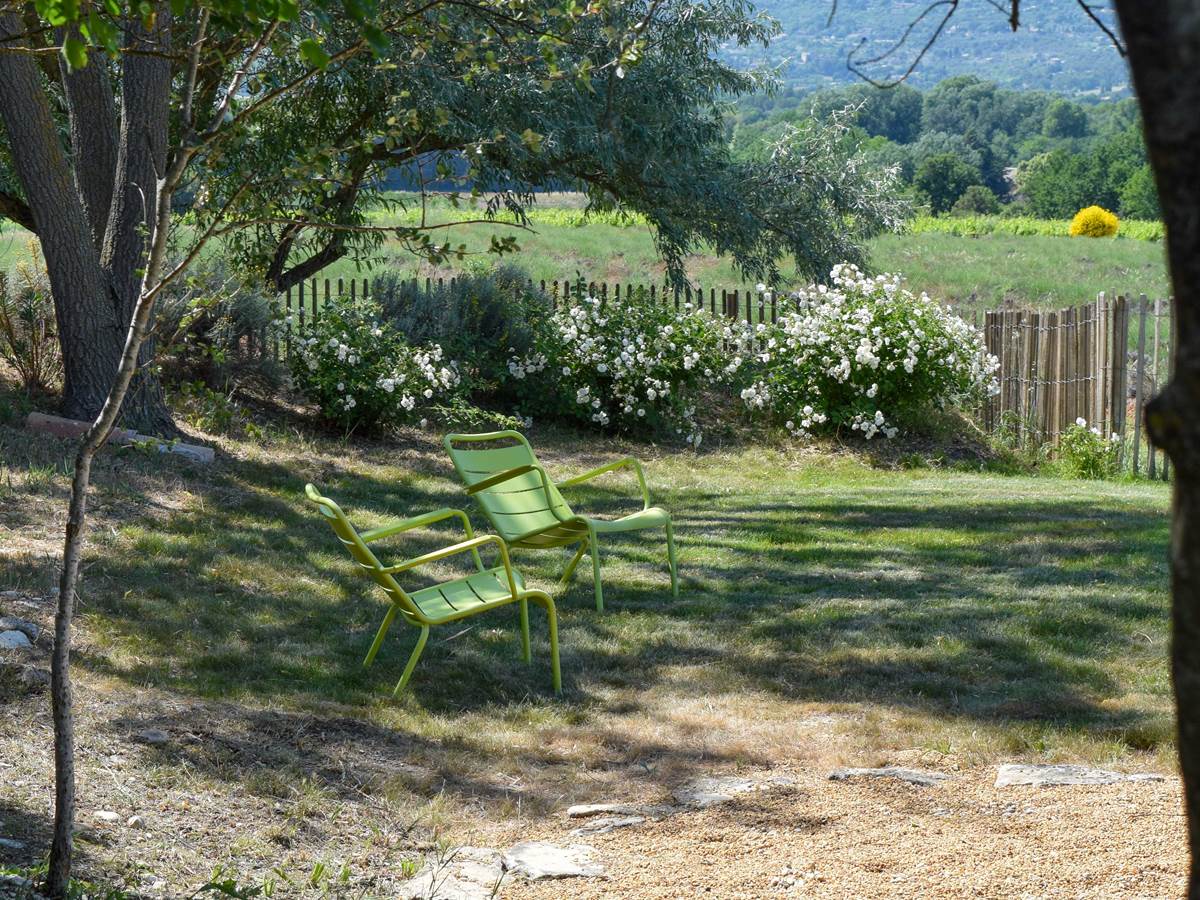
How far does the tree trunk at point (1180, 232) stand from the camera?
1174mm

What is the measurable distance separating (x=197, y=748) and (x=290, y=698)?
0.68 m

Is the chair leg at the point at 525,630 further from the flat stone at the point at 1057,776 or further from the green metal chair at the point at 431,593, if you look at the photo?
the flat stone at the point at 1057,776

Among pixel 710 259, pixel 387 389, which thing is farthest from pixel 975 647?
pixel 710 259

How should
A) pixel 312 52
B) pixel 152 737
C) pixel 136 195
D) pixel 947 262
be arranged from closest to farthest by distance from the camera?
1. pixel 312 52
2. pixel 152 737
3. pixel 136 195
4. pixel 947 262

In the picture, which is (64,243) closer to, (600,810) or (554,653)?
(554,653)

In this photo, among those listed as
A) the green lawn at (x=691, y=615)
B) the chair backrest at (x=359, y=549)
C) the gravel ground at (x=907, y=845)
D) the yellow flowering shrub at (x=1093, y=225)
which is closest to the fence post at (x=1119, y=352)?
the green lawn at (x=691, y=615)

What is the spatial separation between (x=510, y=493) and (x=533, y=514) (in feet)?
0.55

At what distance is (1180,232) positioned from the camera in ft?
3.90

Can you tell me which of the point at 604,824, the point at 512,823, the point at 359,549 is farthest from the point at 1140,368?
the point at 512,823

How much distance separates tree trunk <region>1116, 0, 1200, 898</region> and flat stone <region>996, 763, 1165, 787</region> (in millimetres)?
2671

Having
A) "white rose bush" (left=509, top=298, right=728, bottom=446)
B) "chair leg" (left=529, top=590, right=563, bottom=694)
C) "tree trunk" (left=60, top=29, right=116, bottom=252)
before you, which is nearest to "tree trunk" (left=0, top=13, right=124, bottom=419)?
"tree trunk" (left=60, top=29, right=116, bottom=252)

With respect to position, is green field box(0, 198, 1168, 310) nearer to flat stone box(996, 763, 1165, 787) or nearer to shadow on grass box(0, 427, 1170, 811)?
shadow on grass box(0, 427, 1170, 811)

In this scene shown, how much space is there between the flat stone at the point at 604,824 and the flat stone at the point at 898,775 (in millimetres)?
684

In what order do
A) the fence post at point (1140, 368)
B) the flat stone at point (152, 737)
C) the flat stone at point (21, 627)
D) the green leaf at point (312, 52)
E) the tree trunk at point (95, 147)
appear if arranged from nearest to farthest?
the green leaf at point (312, 52) → the flat stone at point (152, 737) → the flat stone at point (21, 627) → the tree trunk at point (95, 147) → the fence post at point (1140, 368)
